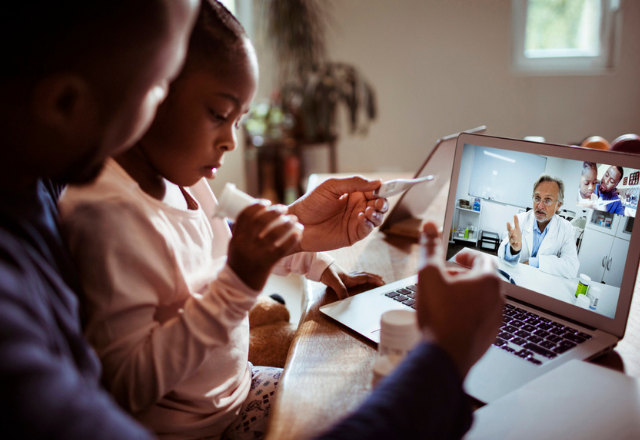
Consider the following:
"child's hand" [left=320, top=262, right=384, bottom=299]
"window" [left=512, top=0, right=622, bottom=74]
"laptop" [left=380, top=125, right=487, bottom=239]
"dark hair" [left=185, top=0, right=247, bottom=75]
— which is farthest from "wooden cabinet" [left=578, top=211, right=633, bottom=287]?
"window" [left=512, top=0, right=622, bottom=74]

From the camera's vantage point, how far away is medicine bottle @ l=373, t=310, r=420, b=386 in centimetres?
55

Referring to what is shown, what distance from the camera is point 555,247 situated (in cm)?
76

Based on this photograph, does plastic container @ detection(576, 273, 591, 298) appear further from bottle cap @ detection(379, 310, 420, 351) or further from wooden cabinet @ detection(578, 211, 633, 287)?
bottle cap @ detection(379, 310, 420, 351)

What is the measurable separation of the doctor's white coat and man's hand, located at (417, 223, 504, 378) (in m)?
0.29

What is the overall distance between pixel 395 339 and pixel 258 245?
0.20 meters

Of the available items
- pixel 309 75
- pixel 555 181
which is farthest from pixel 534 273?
pixel 309 75

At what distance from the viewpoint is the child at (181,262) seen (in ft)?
1.74

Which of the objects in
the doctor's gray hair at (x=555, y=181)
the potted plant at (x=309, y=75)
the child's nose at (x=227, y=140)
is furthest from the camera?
the potted plant at (x=309, y=75)

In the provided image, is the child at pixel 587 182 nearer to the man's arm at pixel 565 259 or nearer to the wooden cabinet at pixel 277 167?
the man's arm at pixel 565 259

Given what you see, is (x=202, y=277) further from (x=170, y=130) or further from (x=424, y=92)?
(x=424, y=92)

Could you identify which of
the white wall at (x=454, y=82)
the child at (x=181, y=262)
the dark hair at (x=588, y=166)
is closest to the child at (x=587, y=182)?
the dark hair at (x=588, y=166)

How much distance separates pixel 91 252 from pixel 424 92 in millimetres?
3313

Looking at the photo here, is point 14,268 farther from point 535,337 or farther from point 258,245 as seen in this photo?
point 535,337

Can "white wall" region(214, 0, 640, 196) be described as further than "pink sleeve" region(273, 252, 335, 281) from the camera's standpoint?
Yes
